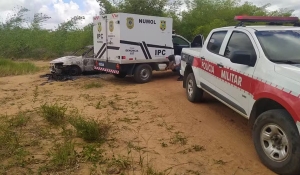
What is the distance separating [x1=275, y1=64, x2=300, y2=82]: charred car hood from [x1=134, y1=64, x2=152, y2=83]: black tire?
6.73 metres

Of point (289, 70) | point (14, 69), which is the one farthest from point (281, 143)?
point (14, 69)

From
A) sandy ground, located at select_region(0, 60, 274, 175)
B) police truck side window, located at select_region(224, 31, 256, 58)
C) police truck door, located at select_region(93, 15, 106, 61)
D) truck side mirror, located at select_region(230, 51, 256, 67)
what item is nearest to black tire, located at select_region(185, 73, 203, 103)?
sandy ground, located at select_region(0, 60, 274, 175)

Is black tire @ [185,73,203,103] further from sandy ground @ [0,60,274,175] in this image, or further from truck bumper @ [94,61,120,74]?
truck bumper @ [94,61,120,74]

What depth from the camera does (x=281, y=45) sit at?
4316mm

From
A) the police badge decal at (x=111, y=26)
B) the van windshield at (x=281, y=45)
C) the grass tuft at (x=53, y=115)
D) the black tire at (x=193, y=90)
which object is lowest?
the grass tuft at (x=53, y=115)

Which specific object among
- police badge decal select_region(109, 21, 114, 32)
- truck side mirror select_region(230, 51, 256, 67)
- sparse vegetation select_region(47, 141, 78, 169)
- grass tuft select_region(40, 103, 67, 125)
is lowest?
sparse vegetation select_region(47, 141, 78, 169)

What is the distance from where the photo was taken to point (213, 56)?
548 cm

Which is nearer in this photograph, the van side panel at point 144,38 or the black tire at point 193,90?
the black tire at point 193,90

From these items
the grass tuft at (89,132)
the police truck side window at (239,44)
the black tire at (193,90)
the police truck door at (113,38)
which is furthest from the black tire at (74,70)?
the police truck side window at (239,44)

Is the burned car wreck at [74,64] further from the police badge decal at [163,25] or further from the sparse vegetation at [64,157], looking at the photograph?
the sparse vegetation at [64,157]

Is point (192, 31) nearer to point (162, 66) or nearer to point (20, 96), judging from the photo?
point (162, 66)

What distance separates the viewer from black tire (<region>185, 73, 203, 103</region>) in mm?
6626

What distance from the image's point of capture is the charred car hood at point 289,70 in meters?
3.38

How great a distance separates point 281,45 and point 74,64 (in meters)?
8.43
